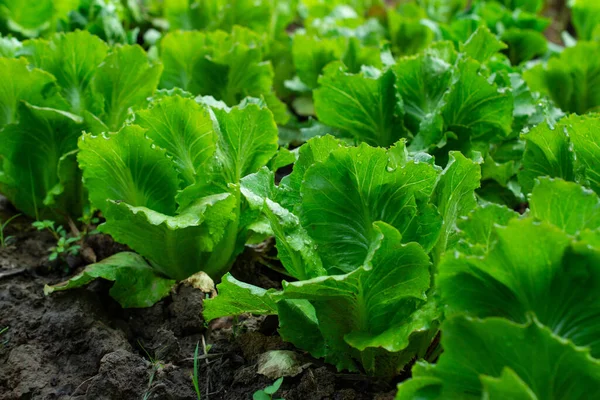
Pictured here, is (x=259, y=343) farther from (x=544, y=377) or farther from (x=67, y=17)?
(x=67, y=17)

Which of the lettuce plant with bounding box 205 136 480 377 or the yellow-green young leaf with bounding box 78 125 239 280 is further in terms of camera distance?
the yellow-green young leaf with bounding box 78 125 239 280

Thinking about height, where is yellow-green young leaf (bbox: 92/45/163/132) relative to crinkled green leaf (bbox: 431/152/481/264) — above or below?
below

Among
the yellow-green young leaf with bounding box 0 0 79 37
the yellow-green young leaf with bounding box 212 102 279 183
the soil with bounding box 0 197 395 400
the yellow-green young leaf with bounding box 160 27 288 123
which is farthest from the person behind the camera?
the yellow-green young leaf with bounding box 0 0 79 37

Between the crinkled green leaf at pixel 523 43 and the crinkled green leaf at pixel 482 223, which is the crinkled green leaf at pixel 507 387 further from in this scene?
the crinkled green leaf at pixel 523 43

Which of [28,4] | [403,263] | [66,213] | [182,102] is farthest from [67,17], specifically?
[403,263]

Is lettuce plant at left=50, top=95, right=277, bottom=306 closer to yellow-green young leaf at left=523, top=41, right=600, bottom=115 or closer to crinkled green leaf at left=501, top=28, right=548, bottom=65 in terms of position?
yellow-green young leaf at left=523, top=41, right=600, bottom=115

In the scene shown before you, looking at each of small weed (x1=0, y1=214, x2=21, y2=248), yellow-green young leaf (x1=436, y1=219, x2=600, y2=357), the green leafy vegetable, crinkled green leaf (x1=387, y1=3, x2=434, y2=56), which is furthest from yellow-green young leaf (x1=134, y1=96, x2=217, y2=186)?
crinkled green leaf (x1=387, y1=3, x2=434, y2=56)

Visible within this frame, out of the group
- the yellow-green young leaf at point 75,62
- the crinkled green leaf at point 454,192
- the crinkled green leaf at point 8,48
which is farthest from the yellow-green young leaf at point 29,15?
the crinkled green leaf at point 454,192
